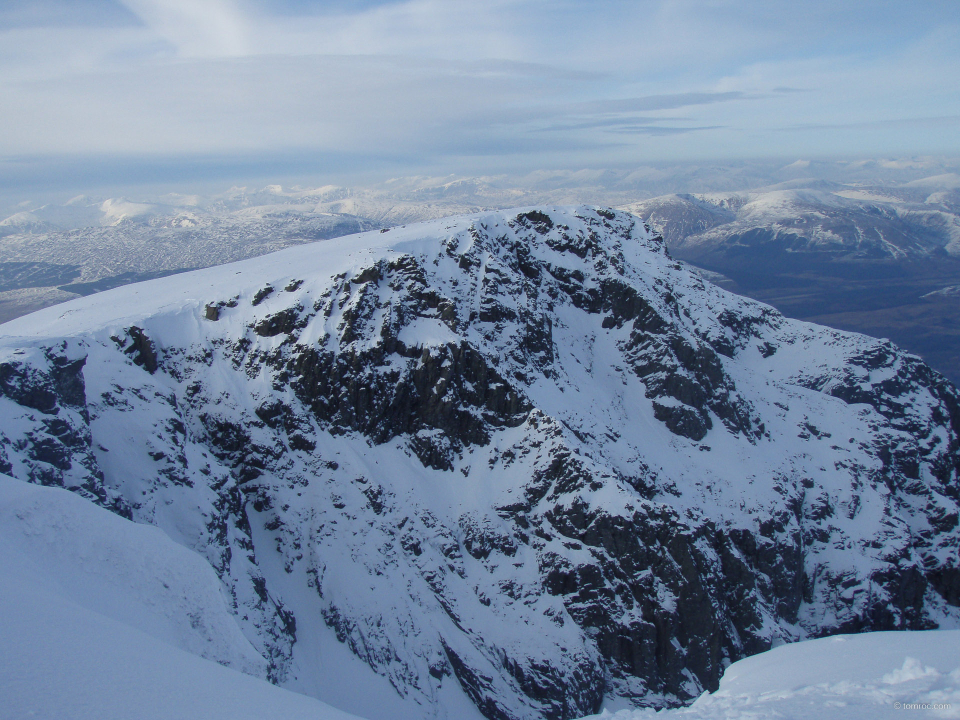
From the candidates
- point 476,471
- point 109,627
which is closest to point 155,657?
point 109,627

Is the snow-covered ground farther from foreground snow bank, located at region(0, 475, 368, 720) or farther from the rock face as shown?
the rock face

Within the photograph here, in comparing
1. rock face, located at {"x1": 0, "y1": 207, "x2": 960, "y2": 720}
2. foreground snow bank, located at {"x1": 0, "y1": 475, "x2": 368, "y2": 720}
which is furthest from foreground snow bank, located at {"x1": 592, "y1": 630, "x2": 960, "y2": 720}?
rock face, located at {"x1": 0, "y1": 207, "x2": 960, "y2": 720}

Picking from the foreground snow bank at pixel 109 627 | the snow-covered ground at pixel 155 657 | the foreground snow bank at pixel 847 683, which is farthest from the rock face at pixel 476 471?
the foreground snow bank at pixel 847 683

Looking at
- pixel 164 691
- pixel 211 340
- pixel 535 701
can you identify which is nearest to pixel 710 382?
pixel 535 701

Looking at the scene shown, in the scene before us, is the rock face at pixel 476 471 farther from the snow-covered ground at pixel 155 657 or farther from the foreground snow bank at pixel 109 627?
the snow-covered ground at pixel 155 657

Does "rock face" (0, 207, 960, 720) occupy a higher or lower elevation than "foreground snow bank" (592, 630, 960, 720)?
lower
